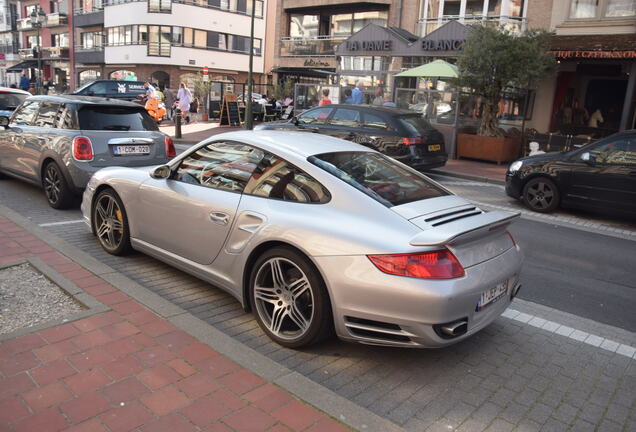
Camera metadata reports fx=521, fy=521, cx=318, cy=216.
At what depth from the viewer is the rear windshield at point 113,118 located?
744 cm

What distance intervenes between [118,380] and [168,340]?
0.52m

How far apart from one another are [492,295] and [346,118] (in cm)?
973

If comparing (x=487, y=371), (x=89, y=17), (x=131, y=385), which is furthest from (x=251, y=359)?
(x=89, y=17)

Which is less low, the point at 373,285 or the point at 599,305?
the point at 373,285

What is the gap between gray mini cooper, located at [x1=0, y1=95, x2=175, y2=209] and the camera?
284 inches

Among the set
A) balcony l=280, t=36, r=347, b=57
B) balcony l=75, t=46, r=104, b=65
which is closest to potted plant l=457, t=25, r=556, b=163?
balcony l=280, t=36, r=347, b=57

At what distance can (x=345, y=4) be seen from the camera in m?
31.7

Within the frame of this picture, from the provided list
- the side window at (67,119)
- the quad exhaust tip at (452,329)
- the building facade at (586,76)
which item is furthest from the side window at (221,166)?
the building facade at (586,76)

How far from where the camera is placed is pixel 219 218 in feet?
13.5

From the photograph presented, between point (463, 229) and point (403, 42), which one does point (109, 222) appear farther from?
point (403, 42)

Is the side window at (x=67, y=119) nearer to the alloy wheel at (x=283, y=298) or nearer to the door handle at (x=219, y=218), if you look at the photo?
the door handle at (x=219, y=218)

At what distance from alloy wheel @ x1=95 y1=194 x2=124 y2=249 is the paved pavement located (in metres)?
Result: 0.82

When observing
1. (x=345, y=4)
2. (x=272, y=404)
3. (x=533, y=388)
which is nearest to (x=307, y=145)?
(x=272, y=404)

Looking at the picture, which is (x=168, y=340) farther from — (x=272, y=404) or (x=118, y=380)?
(x=272, y=404)
